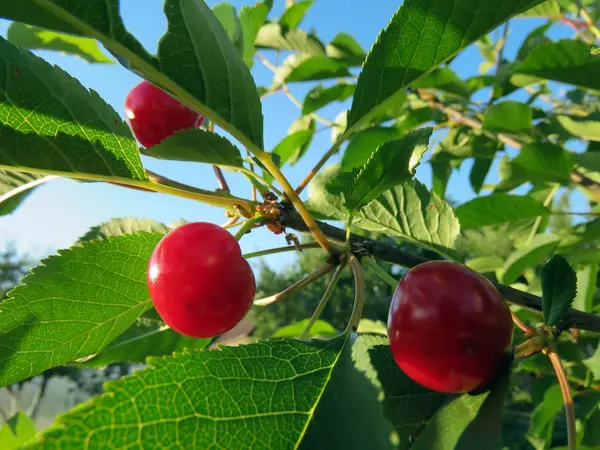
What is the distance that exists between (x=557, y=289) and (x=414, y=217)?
11.8 inches

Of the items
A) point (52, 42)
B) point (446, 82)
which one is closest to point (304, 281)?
point (52, 42)

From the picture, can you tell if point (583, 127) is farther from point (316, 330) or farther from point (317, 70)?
point (316, 330)

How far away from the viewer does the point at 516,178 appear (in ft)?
5.62

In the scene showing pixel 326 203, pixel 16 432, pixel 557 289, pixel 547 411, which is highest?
pixel 326 203

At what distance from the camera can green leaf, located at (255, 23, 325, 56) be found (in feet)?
6.91

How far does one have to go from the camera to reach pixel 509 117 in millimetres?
1697

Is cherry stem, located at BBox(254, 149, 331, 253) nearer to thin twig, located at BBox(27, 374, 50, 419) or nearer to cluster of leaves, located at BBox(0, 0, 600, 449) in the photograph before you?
cluster of leaves, located at BBox(0, 0, 600, 449)

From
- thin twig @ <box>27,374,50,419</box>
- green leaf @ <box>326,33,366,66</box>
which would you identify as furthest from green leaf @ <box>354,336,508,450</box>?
thin twig @ <box>27,374,50,419</box>

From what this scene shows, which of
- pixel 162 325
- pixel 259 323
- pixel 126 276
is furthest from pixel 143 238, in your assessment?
pixel 259 323

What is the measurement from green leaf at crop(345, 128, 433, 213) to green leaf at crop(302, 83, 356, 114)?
50.7 inches

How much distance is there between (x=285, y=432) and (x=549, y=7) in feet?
7.35

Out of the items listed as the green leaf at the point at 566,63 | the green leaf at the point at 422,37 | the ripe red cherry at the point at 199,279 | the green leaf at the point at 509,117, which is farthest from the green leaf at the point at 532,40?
the ripe red cherry at the point at 199,279

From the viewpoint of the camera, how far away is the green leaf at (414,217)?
923mm

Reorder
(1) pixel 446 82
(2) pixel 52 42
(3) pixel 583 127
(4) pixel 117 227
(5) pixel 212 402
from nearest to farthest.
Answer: (5) pixel 212 402
(4) pixel 117 227
(2) pixel 52 42
(3) pixel 583 127
(1) pixel 446 82
